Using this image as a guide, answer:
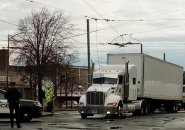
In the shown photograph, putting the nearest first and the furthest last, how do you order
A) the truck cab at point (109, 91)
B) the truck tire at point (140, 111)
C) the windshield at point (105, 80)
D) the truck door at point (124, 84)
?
the truck cab at point (109, 91) → the windshield at point (105, 80) → the truck door at point (124, 84) → the truck tire at point (140, 111)

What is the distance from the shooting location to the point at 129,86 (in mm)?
31406

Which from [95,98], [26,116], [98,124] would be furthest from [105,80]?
[98,124]

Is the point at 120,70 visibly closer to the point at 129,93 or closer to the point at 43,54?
the point at 129,93

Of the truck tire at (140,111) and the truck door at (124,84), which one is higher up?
the truck door at (124,84)

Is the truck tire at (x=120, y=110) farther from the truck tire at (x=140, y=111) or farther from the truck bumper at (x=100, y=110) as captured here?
the truck tire at (x=140, y=111)

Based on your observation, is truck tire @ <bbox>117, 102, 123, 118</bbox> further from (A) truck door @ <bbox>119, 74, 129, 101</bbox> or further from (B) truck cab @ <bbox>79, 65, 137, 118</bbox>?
(A) truck door @ <bbox>119, 74, 129, 101</bbox>

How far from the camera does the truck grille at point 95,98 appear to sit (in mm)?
28141

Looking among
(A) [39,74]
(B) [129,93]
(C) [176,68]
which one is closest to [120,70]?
(B) [129,93]

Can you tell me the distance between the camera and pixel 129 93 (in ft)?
103

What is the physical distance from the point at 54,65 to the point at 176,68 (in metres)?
11.3

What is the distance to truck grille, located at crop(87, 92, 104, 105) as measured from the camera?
2814cm

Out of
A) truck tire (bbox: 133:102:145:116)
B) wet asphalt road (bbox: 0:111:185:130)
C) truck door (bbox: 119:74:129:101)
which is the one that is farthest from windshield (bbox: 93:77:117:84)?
wet asphalt road (bbox: 0:111:185:130)

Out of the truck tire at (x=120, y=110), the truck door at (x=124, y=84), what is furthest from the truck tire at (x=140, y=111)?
the truck tire at (x=120, y=110)

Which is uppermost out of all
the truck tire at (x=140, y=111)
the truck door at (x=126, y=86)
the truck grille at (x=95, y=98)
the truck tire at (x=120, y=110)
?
the truck door at (x=126, y=86)
